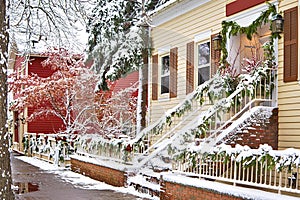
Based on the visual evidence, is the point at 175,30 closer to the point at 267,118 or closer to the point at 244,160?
the point at 267,118

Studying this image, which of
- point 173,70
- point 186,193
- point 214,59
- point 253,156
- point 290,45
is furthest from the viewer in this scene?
point 173,70

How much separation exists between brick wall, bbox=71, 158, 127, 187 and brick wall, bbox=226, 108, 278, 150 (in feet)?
11.7

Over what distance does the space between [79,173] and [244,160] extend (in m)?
8.61

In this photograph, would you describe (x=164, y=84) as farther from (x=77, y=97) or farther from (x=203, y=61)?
(x=77, y=97)

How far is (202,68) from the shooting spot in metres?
12.9

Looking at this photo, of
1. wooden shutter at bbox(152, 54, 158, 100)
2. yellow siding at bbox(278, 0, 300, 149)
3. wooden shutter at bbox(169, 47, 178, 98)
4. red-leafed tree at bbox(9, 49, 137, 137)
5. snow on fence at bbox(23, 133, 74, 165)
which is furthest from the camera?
red-leafed tree at bbox(9, 49, 137, 137)

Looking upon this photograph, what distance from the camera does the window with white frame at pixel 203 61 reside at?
497 inches

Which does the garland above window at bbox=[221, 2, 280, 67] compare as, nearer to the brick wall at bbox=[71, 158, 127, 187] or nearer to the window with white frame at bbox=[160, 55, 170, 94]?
the window with white frame at bbox=[160, 55, 170, 94]

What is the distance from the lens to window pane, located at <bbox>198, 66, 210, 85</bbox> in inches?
499

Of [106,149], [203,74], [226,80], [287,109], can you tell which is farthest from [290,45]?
[106,149]

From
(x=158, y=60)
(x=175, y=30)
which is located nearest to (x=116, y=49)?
(x=158, y=60)

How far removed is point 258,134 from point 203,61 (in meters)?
3.97

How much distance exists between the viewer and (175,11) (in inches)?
552

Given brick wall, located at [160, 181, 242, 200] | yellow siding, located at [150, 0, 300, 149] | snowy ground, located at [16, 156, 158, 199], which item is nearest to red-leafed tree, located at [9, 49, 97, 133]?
snowy ground, located at [16, 156, 158, 199]
